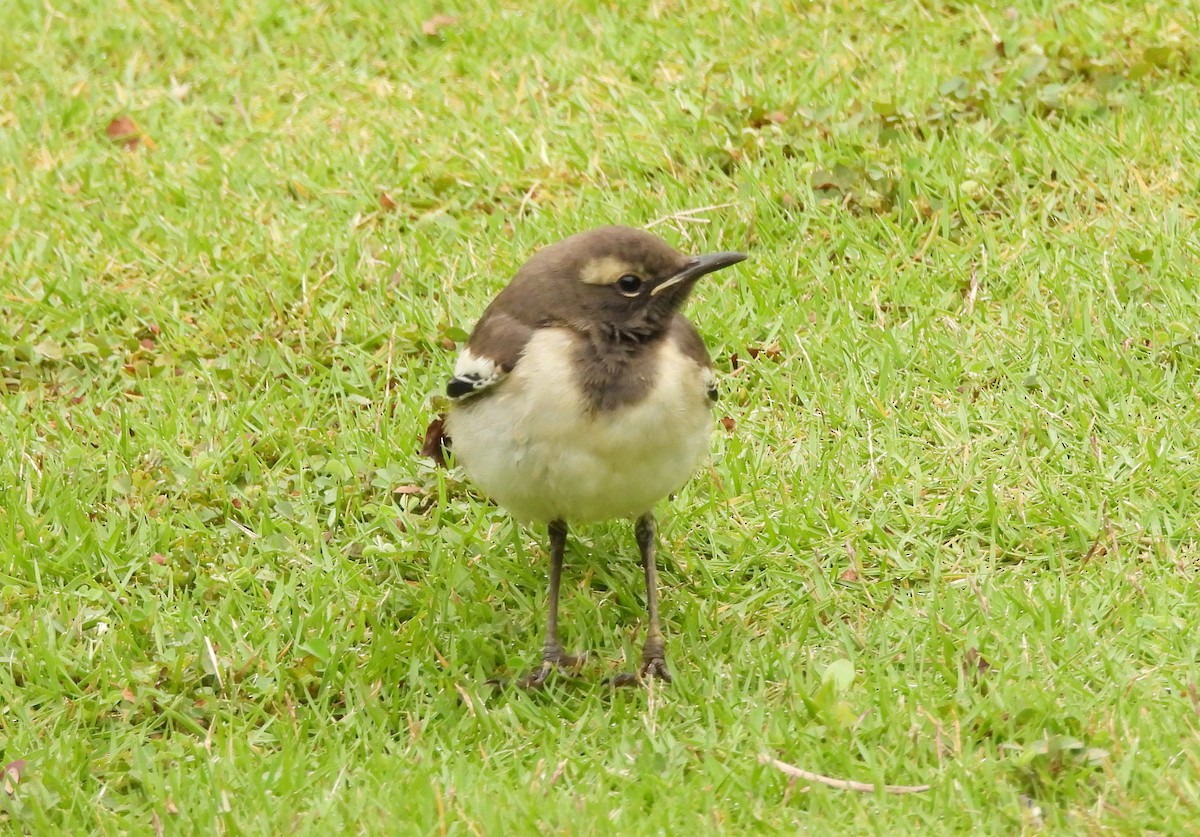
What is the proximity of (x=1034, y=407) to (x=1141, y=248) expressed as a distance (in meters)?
1.26

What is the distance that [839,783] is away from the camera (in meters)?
4.78

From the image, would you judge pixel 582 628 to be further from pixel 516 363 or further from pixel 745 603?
pixel 516 363

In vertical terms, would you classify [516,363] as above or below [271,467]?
above

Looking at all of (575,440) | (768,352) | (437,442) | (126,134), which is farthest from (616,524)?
(126,134)

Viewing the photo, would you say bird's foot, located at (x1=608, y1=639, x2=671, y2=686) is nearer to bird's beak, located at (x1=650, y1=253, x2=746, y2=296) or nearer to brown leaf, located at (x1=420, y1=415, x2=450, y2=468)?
bird's beak, located at (x1=650, y1=253, x2=746, y2=296)

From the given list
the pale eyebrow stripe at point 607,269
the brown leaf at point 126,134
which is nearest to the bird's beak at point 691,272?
the pale eyebrow stripe at point 607,269

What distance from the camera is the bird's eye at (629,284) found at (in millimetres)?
5531

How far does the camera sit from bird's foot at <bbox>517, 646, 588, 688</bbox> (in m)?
5.59

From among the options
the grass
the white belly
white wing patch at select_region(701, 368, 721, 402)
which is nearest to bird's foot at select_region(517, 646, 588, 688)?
the grass

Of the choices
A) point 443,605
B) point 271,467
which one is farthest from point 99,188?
point 443,605

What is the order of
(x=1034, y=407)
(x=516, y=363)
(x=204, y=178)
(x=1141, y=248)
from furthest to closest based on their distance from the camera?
(x=204, y=178) < (x=1141, y=248) < (x=1034, y=407) < (x=516, y=363)

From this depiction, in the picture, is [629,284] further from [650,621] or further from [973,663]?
[973,663]

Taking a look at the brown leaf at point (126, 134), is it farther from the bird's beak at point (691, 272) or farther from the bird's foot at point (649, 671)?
the bird's foot at point (649, 671)

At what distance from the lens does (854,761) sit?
488cm
